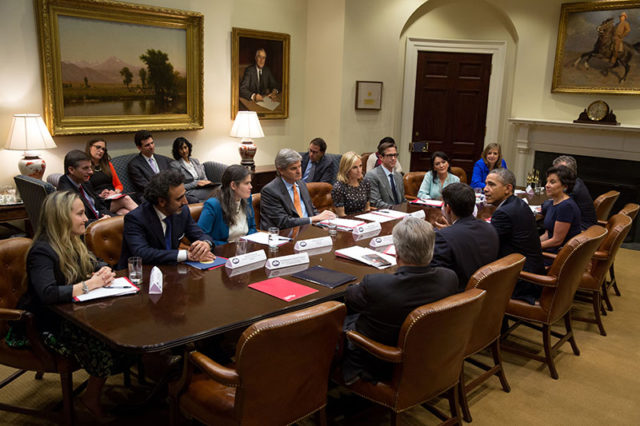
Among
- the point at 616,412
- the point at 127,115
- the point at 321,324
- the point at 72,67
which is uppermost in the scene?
the point at 72,67

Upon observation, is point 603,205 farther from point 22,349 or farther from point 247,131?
point 22,349

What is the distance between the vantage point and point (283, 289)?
2.86 metres

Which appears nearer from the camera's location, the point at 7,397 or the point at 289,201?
the point at 7,397

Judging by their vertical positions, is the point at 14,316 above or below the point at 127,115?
below

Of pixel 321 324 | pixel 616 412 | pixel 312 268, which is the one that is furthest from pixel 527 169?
pixel 321 324

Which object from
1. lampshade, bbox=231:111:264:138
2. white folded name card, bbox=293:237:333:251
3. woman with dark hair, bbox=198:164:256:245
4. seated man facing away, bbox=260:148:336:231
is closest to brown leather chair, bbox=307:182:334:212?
seated man facing away, bbox=260:148:336:231

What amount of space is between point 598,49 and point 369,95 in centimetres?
328

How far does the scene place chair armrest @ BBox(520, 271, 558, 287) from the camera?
353 centimetres

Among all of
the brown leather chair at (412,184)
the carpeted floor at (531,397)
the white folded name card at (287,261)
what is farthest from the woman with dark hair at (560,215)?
the white folded name card at (287,261)

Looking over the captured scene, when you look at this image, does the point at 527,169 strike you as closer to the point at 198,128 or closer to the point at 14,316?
the point at 198,128

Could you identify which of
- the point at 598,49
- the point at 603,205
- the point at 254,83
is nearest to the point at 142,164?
the point at 254,83

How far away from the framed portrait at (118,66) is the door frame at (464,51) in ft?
10.9

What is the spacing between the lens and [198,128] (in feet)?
23.0

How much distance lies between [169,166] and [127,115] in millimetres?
746
